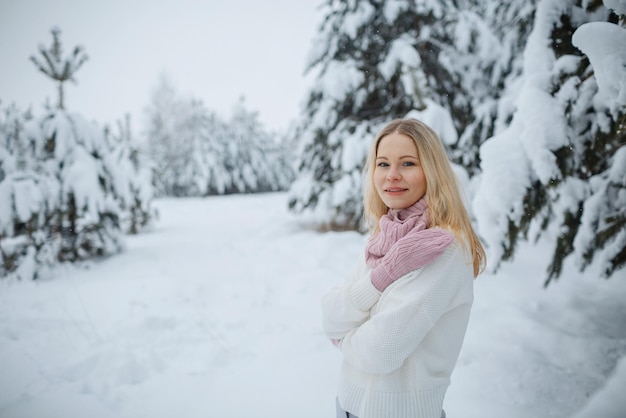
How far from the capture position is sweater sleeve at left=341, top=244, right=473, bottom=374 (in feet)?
3.20

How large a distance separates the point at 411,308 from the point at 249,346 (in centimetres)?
243

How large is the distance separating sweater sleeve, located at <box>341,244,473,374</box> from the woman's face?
0.87 feet

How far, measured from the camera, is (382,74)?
5.21 metres

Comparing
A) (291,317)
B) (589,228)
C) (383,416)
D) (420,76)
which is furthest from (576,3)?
(291,317)

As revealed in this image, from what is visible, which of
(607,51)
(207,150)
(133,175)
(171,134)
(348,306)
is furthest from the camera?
(171,134)

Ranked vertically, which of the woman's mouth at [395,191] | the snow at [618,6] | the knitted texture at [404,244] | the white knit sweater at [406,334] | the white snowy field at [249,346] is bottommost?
the white snowy field at [249,346]

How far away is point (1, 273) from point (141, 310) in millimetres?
3012

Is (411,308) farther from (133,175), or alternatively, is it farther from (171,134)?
(171,134)

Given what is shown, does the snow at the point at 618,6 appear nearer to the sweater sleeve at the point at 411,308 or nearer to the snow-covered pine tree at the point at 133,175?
the sweater sleeve at the point at 411,308

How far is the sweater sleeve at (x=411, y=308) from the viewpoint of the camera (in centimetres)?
98

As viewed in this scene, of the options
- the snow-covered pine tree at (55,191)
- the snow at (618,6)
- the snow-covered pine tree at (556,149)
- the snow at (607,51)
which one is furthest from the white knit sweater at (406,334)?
the snow-covered pine tree at (55,191)

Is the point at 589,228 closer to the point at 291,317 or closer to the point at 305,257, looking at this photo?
the point at 291,317

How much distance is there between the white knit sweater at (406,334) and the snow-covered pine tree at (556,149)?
58.5 inches

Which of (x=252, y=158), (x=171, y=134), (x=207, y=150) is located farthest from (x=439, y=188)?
(x=171, y=134)
